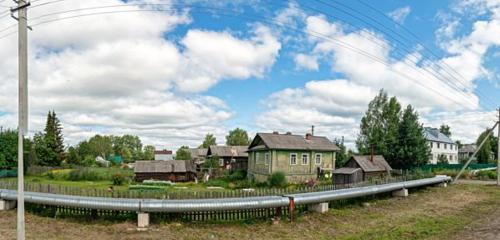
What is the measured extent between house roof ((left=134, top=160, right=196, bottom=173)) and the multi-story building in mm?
41985

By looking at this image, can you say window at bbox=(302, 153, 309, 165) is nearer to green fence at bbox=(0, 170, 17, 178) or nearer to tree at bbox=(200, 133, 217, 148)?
green fence at bbox=(0, 170, 17, 178)

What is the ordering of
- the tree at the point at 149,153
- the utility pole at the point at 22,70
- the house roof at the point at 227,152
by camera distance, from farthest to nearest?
the tree at the point at 149,153 → the house roof at the point at 227,152 → the utility pole at the point at 22,70

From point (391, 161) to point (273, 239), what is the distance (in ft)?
116

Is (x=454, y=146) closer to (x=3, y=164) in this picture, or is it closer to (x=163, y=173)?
(x=163, y=173)

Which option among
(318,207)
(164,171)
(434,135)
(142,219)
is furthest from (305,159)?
(434,135)

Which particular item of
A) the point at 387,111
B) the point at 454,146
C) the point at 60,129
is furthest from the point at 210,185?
the point at 454,146

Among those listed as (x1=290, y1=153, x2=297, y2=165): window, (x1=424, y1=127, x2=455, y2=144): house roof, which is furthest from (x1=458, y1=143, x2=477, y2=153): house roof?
(x1=290, y1=153, x2=297, y2=165): window

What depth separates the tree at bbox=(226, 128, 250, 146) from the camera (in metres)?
88.7

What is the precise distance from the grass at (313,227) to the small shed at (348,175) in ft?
35.0

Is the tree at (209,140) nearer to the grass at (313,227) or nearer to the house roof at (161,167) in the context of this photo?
the house roof at (161,167)

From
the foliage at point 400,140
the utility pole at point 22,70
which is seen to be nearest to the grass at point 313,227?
the utility pole at point 22,70

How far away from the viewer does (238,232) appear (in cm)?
1016

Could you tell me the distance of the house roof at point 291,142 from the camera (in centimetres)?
3064

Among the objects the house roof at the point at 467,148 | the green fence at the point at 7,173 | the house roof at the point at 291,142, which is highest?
the house roof at the point at 291,142
